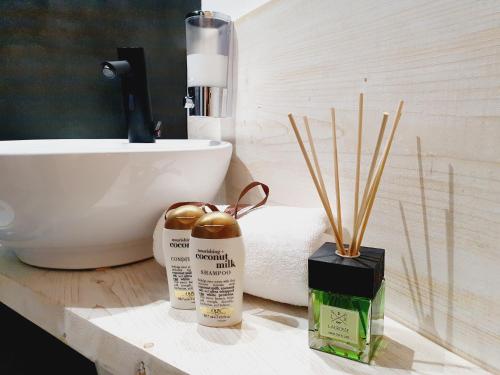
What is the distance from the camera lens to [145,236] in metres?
0.65

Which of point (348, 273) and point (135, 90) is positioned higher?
point (135, 90)

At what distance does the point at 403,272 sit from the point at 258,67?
0.45 m

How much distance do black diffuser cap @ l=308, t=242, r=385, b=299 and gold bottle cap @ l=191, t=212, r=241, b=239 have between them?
95 mm

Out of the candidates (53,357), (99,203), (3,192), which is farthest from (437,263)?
(53,357)

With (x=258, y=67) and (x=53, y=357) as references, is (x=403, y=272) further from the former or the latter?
(x=53, y=357)

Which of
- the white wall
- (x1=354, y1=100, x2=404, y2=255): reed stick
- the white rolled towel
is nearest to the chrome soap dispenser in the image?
the white wall

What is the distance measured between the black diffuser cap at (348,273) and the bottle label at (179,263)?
0.17 metres

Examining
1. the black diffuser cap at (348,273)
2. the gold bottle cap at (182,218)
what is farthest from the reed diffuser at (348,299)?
the gold bottle cap at (182,218)

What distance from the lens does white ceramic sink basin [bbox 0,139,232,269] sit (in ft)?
1.64

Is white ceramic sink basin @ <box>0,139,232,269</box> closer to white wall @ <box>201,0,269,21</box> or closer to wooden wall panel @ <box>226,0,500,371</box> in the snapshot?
wooden wall panel @ <box>226,0,500,371</box>

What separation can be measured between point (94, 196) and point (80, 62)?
554 millimetres

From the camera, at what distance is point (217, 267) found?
0.44 metres

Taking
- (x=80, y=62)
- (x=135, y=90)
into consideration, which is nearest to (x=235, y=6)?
(x=135, y=90)

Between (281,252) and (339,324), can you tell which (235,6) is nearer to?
(281,252)
